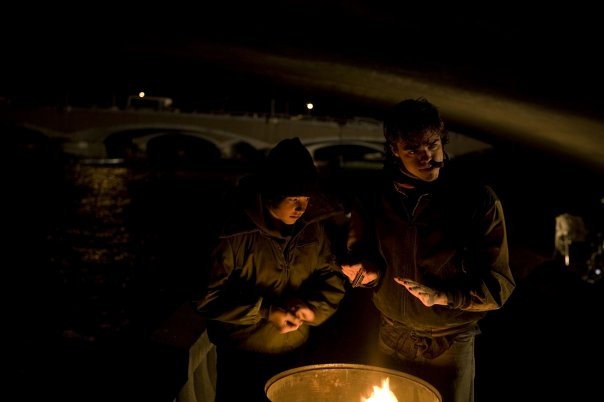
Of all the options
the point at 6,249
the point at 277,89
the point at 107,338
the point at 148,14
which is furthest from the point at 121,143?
the point at 148,14

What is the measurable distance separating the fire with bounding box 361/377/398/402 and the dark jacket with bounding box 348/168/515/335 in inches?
13.1

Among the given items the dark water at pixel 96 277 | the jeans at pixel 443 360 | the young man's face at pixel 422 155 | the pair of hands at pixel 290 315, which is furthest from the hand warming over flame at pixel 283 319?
the young man's face at pixel 422 155

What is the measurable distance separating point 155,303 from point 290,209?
38.8ft

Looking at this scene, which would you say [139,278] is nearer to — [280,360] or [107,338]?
[107,338]

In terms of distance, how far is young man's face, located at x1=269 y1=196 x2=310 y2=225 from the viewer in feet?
8.68

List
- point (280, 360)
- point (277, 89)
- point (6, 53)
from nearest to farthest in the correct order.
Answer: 1. point (280, 360)
2. point (6, 53)
3. point (277, 89)

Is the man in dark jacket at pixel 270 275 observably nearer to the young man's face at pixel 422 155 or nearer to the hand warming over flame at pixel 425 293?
the young man's face at pixel 422 155

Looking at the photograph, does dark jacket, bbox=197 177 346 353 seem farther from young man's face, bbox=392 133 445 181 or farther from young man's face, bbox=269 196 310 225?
young man's face, bbox=392 133 445 181

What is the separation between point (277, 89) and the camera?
24.8ft

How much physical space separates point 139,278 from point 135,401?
42.9ft

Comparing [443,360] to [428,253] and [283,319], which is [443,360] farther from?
[283,319]

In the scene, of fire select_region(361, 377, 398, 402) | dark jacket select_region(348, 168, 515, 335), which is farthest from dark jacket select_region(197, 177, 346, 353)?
fire select_region(361, 377, 398, 402)

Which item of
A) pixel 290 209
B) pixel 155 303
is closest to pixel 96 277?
pixel 155 303

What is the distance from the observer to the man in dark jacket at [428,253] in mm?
2398
